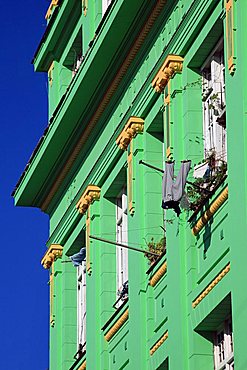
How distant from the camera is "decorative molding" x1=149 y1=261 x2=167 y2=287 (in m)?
32.5

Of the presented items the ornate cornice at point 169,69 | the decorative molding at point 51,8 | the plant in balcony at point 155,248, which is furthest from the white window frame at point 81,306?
the ornate cornice at point 169,69

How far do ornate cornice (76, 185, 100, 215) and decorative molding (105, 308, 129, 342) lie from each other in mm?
3523

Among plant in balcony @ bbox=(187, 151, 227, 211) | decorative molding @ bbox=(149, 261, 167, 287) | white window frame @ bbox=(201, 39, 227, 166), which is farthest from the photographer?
decorative molding @ bbox=(149, 261, 167, 287)

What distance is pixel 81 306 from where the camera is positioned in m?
40.7

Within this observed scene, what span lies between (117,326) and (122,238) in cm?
230

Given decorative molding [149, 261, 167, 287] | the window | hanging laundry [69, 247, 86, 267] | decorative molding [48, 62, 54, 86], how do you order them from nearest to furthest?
the window, decorative molding [149, 261, 167, 287], hanging laundry [69, 247, 86, 267], decorative molding [48, 62, 54, 86]

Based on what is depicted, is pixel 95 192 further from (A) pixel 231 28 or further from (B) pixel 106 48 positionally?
(A) pixel 231 28

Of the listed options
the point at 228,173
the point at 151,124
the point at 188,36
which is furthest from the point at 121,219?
the point at 228,173

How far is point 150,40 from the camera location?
114 ft

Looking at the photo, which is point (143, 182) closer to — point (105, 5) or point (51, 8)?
point (105, 5)

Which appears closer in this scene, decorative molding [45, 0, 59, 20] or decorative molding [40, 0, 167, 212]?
decorative molding [40, 0, 167, 212]

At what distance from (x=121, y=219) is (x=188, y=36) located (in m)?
6.78

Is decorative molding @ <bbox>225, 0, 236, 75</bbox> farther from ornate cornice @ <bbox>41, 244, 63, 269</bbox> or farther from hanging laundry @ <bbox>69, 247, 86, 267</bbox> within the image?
ornate cornice @ <bbox>41, 244, 63, 269</bbox>

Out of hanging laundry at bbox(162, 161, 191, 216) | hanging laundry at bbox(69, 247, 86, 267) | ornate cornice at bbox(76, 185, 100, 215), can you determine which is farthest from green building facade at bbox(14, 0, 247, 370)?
hanging laundry at bbox(69, 247, 86, 267)
